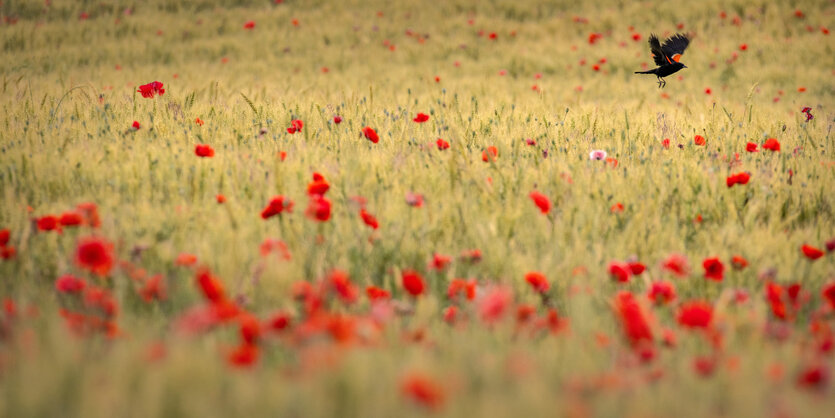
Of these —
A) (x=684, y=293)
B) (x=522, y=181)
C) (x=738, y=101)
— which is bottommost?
(x=684, y=293)

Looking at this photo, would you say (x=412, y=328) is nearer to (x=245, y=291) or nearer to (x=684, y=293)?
(x=245, y=291)

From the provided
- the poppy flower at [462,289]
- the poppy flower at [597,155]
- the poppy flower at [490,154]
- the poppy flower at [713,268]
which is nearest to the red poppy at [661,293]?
the poppy flower at [713,268]

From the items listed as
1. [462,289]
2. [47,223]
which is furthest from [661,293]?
[47,223]

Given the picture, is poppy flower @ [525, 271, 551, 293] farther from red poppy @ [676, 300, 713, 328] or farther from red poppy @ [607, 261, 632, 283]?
red poppy @ [676, 300, 713, 328]

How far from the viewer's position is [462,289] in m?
1.71

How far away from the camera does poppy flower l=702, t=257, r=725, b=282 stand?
174cm

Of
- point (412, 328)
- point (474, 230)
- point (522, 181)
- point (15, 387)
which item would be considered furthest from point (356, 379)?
point (522, 181)

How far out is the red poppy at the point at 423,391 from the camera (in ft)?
3.05

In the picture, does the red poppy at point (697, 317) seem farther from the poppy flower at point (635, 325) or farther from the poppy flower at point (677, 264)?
the poppy flower at point (677, 264)

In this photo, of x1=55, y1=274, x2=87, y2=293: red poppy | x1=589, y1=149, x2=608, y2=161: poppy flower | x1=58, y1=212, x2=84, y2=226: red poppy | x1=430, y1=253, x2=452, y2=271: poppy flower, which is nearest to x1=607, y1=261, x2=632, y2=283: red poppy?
x1=430, y1=253, x2=452, y2=271: poppy flower

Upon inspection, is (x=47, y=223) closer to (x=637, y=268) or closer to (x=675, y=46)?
(x=637, y=268)

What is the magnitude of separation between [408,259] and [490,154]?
39.8 inches

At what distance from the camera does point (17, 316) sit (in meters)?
1.28

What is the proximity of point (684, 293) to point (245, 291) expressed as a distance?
4.65 feet
